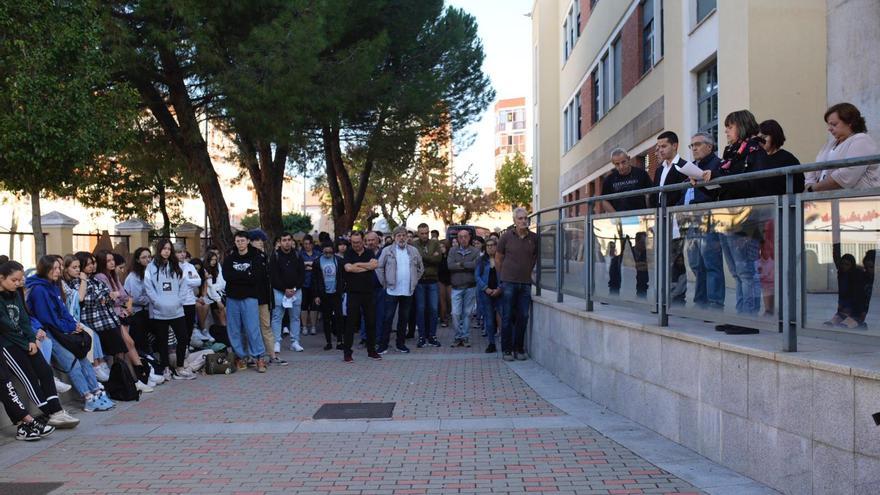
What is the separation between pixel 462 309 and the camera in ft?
46.5

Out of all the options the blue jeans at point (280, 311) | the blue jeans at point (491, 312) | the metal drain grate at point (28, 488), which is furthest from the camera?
the blue jeans at point (280, 311)

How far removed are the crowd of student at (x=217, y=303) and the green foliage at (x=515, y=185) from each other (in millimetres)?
61921

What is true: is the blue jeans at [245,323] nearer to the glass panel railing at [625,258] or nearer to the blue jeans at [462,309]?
the blue jeans at [462,309]

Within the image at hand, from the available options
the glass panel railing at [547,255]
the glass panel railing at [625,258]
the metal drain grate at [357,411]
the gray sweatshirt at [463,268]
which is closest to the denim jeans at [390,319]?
the gray sweatshirt at [463,268]

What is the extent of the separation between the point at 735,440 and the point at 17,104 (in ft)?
38.2

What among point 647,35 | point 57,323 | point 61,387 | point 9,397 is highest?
point 647,35

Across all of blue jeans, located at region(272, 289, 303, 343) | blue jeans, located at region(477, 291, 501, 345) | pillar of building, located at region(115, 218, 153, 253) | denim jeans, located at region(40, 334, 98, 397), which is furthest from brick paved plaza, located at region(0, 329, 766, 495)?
pillar of building, located at region(115, 218, 153, 253)

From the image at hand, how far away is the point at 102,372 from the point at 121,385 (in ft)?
0.85

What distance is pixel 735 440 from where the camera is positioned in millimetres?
5750

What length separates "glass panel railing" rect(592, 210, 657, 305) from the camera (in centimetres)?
754

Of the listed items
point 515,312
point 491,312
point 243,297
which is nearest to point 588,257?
point 515,312

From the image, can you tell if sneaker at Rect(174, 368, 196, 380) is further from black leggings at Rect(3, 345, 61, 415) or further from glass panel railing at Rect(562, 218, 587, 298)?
glass panel railing at Rect(562, 218, 587, 298)

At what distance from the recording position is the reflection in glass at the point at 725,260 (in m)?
5.70

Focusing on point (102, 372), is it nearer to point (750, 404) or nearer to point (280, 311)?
point (280, 311)
